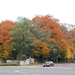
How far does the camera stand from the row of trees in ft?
245

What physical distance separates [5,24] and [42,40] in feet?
37.9

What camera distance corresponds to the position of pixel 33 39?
247ft

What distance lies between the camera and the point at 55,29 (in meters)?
82.4

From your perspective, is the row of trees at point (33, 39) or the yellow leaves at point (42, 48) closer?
the row of trees at point (33, 39)

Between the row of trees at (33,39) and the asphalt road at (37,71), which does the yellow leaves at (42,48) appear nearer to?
the row of trees at (33,39)

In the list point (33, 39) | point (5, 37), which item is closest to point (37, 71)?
point (33, 39)

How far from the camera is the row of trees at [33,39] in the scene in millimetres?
74750

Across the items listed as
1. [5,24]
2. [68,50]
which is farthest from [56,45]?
[5,24]

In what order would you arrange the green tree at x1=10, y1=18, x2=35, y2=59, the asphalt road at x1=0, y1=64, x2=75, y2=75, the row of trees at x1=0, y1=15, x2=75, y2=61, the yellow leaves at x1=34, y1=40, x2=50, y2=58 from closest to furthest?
the asphalt road at x1=0, y1=64, x2=75, y2=75 → the green tree at x1=10, y1=18, x2=35, y2=59 → the row of trees at x1=0, y1=15, x2=75, y2=61 → the yellow leaves at x1=34, y1=40, x2=50, y2=58

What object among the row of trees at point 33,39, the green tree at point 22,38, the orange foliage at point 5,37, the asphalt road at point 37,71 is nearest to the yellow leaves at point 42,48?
the row of trees at point 33,39

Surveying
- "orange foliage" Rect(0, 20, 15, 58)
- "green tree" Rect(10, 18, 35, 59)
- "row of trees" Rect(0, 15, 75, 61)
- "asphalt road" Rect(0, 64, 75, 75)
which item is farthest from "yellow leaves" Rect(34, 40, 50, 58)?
"asphalt road" Rect(0, 64, 75, 75)

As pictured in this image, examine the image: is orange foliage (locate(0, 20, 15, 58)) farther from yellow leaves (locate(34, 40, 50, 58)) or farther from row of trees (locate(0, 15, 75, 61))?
yellow leaves (locate(34, 40, 50, 58))

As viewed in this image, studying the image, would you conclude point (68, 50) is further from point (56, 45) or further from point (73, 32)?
point (73, 32)

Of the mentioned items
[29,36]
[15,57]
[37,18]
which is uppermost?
[37,18]
